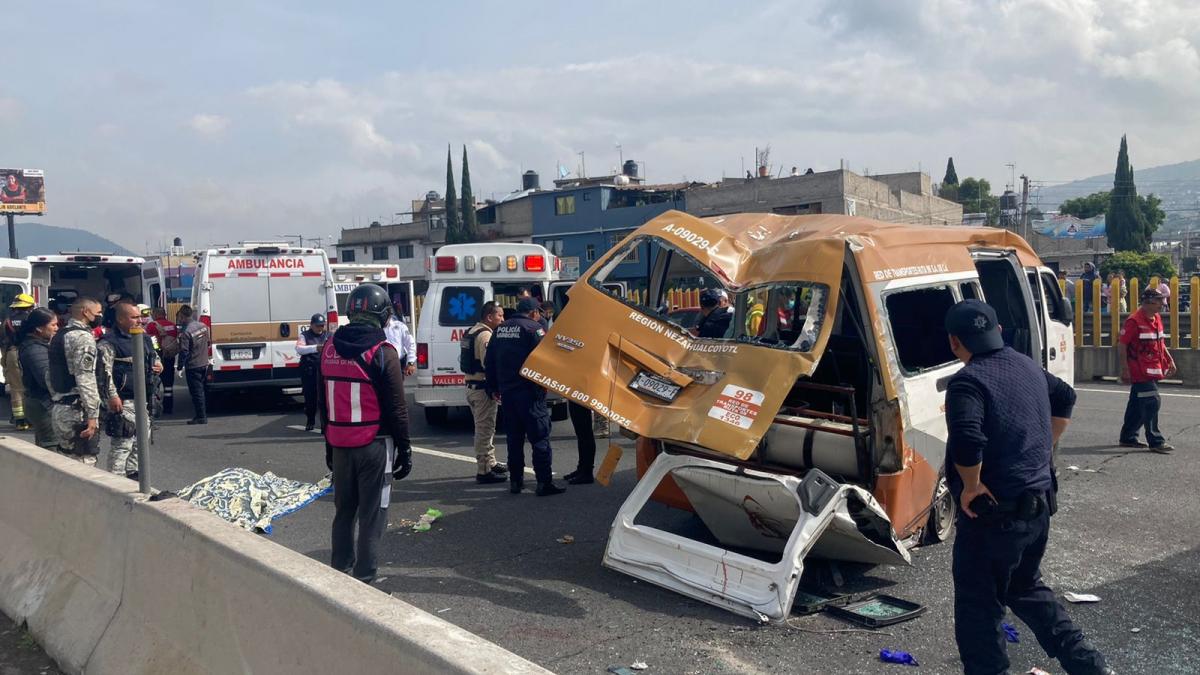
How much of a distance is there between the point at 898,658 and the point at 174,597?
11.1ft

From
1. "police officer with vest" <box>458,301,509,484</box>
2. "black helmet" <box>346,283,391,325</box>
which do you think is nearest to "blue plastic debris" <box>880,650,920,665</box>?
"black helmet" <box>346,283,391,325</box>

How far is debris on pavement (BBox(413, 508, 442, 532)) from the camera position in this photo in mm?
7520

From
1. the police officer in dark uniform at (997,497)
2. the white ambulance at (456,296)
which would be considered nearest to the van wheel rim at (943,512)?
the police officer in dark uniform at (997,497)

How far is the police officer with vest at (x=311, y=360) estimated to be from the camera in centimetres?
1297

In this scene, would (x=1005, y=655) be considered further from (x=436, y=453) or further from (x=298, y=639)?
(x=436, y=453)

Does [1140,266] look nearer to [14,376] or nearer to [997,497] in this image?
[14,376]

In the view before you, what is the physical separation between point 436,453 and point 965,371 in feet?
24.9

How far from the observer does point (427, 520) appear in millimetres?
7727

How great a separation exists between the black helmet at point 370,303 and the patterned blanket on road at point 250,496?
2.73m

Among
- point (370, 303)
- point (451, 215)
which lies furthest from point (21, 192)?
point (370, 303)

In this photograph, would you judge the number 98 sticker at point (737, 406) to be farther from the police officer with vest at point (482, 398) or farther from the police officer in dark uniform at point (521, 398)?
the police officer with vest at point (482, 398)

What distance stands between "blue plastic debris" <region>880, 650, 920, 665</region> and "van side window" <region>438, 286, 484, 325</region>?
8.38 m

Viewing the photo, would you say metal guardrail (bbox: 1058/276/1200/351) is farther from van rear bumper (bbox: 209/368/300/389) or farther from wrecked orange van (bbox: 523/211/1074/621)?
van rear bumper (bbox: 209/368/300/389)

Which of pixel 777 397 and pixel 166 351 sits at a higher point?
pixel 777 397
